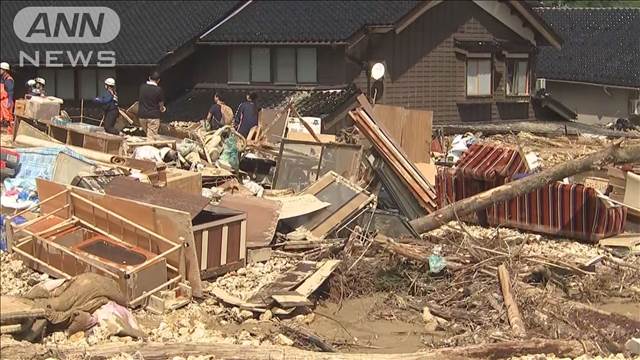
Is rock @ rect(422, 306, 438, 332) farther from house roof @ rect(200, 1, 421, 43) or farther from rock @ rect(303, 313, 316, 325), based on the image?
house roof @ rect(200, 1, 421, 43)

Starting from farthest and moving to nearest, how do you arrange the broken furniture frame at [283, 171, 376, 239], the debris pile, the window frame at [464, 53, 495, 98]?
the window frame at [464, 53, 495, 98] → the broken furniture frame at [283, 171, 376, 239] → the debris pile

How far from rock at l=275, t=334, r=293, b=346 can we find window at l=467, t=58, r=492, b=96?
1615 centimetres

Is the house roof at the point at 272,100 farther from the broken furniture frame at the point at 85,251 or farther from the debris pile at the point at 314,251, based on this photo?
the broken furniture frame at the point at 85,251

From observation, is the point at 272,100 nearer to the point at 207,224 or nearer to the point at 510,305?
the point at 207,224

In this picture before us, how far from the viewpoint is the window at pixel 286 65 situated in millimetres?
20547

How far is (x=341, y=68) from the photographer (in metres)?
20.1

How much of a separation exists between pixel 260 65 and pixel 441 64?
458 centimetres

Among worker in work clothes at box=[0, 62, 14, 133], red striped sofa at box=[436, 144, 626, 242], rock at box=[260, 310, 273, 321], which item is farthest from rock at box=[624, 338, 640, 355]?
worker in work clothes at box=[0, 62, 14, 133]

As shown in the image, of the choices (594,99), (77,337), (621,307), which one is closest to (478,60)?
(594,99)

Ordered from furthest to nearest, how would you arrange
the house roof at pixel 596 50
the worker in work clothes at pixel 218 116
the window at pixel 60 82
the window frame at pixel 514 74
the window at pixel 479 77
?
the house roof at pixel 596 50 → the window frame at pixel 514 74 → the window at pixel 479 77 → the window at pixel 60 82 → the worker in work clothes at pixel 218 116

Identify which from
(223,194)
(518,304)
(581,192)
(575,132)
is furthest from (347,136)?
(575,132)

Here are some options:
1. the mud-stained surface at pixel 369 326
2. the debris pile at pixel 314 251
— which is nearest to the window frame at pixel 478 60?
the debris pile at pixel 314 251

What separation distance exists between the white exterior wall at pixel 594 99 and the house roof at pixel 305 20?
915 cm

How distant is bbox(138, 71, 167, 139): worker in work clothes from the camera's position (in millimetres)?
14656
